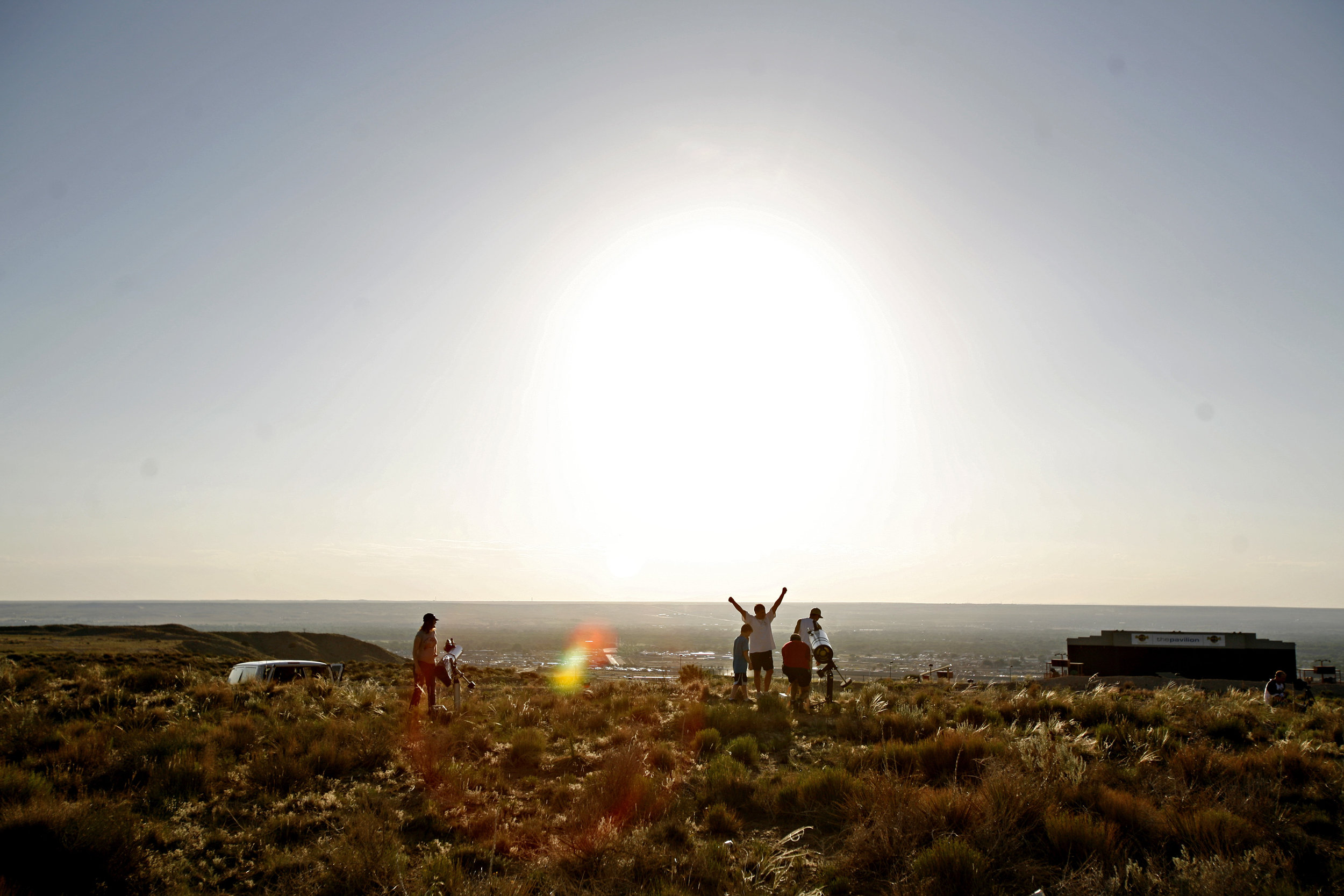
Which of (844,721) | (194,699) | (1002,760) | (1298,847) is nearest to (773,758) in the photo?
(844,721)

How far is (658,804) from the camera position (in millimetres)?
7152

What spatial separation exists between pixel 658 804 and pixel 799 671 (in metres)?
7.22

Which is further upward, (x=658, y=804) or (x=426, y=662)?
(x=426, y=662)

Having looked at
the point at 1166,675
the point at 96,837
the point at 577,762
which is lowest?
the point at 1166,675

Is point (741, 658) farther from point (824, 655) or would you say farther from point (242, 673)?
point (242, 673)

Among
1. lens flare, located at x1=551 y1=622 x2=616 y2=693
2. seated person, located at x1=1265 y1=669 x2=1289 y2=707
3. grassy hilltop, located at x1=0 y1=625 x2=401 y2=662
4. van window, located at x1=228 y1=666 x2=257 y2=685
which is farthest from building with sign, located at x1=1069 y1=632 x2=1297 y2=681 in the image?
grassy hilltop, located at x1=0 y1=625 x2=401 y2=662

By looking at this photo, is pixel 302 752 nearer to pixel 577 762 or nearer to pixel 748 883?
pixel 577 762

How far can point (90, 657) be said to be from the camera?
110ft

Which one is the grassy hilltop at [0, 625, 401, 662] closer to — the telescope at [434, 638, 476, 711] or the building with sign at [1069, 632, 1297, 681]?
the telescope at [434, 638, 476, 711]

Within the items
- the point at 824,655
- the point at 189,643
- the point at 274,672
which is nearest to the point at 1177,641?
the point at 824,655

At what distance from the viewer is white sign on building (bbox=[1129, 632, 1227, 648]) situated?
44.1 m

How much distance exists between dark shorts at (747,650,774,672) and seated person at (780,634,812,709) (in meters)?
1.10

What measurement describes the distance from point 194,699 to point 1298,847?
46.3 ft

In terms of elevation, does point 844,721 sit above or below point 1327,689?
above
